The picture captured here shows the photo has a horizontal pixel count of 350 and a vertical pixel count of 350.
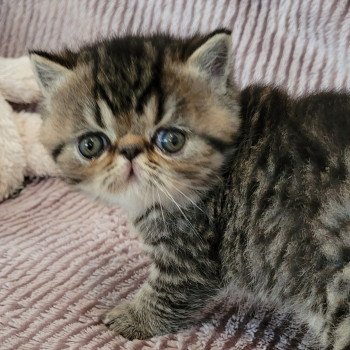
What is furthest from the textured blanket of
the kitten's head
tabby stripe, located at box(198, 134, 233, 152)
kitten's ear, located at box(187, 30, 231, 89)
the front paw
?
kitten's ear, located at box(187, 30, 231, 89)

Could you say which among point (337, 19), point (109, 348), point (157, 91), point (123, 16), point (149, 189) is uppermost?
point (337, 19)

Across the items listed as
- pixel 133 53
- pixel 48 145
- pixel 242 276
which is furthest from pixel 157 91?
pixel 242 276

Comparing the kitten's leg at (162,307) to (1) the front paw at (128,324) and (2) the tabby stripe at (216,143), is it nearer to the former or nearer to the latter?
(1) the front paw at (128,324)

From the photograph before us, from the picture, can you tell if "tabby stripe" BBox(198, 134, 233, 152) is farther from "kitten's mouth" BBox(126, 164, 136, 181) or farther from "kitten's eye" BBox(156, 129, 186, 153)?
"kitten's mouth" BBox(126, 164, 136, 181)

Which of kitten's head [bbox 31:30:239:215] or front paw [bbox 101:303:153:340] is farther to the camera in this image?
front paw [bbox 101:303:153:340]

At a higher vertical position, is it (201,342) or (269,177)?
(269,177)

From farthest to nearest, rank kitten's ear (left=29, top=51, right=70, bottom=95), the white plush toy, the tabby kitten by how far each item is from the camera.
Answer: the white plush toy
kitten's ear (left=29, top=51, right=70, bottom=95)
the tabby kitten

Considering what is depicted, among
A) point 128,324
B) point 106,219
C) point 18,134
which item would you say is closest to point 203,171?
point 128,324

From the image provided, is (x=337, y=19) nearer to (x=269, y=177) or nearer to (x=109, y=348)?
(x=269, y=177)

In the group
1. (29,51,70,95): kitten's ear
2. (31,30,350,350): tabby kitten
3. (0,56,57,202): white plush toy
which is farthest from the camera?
(0,56,57,202): white plush toy
